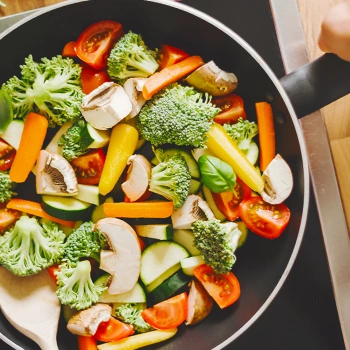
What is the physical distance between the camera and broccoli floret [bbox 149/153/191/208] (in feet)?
4.90

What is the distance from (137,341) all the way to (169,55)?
0.85 meters

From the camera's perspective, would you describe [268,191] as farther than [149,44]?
No

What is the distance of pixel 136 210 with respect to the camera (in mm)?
1555

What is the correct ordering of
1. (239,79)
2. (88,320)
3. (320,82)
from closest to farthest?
(320,82) < (88,320) < (239,79)

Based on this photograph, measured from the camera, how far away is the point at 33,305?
1.57m

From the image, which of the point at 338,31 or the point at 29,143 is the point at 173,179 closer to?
the point at 29,143

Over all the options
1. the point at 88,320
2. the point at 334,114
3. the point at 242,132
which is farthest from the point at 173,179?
the point at 334,114

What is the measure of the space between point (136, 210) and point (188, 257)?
0.71ft

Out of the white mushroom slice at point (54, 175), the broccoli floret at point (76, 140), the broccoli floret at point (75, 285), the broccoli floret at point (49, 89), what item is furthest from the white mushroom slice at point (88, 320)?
the broccoli floret at point (49, 89)

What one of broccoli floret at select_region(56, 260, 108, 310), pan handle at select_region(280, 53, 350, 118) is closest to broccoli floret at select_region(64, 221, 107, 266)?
broccoli floret at select_region(56, 260, 108, 310)

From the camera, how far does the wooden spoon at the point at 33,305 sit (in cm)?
152

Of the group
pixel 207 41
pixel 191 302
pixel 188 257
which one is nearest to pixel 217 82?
pixel 207 41

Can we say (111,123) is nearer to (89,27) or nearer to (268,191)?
(89,27)

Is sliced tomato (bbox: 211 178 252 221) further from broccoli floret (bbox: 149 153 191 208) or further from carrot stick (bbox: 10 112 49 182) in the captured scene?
carrot stick (bbox: 10 112 49 182)
